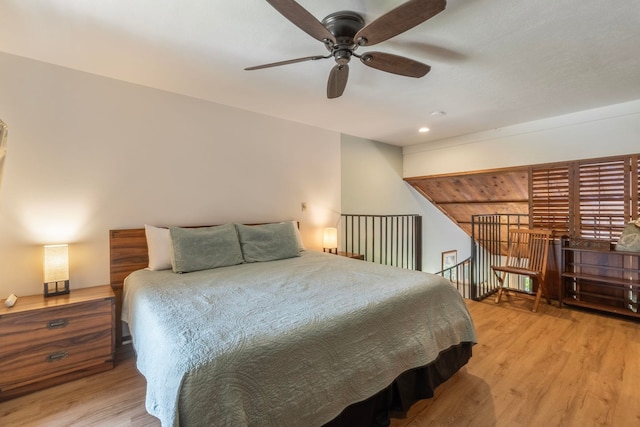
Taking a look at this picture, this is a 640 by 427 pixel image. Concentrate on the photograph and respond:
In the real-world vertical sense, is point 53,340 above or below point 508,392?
above

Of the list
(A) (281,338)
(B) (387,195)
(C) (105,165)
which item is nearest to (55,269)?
(C) (105,165)

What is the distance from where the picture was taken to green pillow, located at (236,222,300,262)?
2.84m

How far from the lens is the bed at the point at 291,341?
3.45ft

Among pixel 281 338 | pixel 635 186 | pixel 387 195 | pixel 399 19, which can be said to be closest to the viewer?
pixel 281 338

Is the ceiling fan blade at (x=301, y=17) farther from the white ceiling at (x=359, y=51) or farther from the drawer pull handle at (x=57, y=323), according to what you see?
the drawer pull handle at (x=57, y=323)

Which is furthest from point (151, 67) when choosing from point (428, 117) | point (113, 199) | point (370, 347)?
point (428, 117)

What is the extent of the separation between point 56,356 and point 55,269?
631 mm

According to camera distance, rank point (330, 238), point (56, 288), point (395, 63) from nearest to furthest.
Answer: point (395, 63), point (56, 288), point (330, 238)

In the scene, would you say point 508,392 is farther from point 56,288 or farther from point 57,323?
point 56,288

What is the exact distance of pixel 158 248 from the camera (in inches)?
99.2

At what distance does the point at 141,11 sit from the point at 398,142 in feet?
13.3

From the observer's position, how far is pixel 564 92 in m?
2.78

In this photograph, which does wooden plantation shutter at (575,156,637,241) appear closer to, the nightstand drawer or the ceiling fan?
the ceiling fan

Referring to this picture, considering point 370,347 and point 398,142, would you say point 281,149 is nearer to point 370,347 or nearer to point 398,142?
point 398,142
